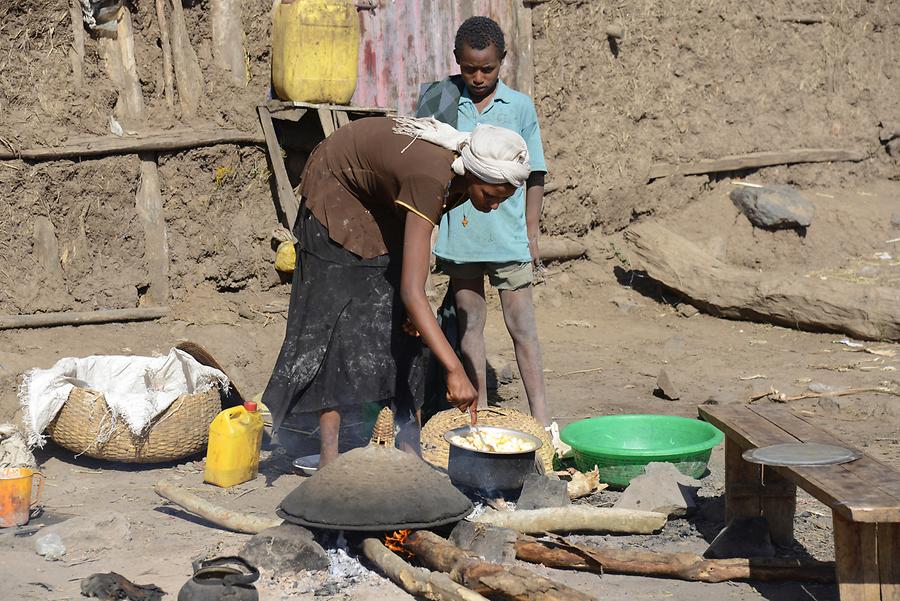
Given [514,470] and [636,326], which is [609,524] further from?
[636,326]

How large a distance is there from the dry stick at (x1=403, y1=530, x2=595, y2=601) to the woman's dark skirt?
86 cm

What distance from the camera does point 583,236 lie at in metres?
9.19

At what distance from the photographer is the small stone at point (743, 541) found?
13.4 feet

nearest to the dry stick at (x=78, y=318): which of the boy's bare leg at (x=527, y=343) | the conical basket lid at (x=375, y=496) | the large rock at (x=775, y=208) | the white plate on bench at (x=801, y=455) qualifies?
the boy's bare leg at (x=527, y=343)

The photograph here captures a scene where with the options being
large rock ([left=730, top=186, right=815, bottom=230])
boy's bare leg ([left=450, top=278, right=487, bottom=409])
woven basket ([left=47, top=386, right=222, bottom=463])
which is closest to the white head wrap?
boy's bare leg ([left=450, top=278, right=487, bottom=409])

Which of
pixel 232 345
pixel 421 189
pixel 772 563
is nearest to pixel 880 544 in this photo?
pixel 772 563

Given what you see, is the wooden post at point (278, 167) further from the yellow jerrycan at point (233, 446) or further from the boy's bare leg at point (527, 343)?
the yellow jerrycan at point (233, 446)

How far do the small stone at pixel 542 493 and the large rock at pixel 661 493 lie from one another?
1.00 ft

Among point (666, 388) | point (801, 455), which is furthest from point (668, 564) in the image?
point (666, 388)

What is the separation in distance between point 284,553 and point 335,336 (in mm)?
995

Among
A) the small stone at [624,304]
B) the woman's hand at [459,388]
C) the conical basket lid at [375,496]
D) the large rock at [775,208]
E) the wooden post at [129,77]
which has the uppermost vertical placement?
the wooden post at [129,77]

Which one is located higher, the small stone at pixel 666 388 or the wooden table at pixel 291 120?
the wooden table at pixel 291 120

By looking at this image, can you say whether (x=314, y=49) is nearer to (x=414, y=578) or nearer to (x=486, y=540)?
(x=486, y=540)

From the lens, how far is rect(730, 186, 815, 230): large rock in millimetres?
9602
